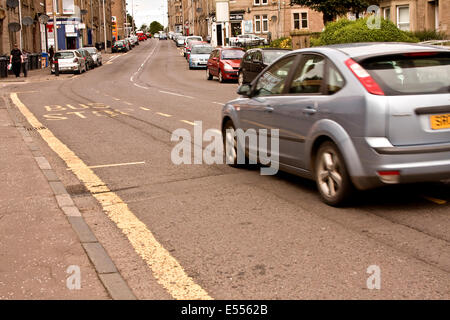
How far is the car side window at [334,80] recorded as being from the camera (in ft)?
21.8

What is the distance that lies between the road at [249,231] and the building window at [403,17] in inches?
1325

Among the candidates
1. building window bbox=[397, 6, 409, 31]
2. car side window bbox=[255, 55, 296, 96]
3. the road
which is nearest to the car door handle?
car side window bbox=[255, 55, 296, 96]

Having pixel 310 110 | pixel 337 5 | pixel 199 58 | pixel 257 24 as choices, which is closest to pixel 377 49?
pixel 310 110

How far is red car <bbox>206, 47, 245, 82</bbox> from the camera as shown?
103 ft

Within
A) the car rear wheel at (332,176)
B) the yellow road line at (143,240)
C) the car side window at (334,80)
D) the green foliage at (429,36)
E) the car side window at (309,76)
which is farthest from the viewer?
the green foliage at (429,36)

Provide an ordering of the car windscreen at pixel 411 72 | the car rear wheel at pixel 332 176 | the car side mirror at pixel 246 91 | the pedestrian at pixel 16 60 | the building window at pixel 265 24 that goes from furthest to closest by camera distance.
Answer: the building window at pixel 265 24, the pedestrian at pixel 16 60, the car side mirror at pixel 246 91, the car rear wheel at pixel 332 176, the car windscreen at pixel 411 72

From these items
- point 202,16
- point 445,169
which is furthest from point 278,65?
point 202,16

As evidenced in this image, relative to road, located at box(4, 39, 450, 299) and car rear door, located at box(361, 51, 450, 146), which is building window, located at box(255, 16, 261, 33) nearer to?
road, located at box(4, 39, 450, 299)

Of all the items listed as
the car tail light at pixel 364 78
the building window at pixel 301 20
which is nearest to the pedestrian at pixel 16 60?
the car tail light at pixel 364 78

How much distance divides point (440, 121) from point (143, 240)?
9.60 feet

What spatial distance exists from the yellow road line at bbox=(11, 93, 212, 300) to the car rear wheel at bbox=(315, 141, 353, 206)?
1876 millimetres

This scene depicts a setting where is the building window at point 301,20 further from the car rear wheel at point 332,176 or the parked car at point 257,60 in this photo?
the car rear wheel at point 332,176

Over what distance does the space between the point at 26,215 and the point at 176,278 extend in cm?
258

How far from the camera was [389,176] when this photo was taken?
244 inches
